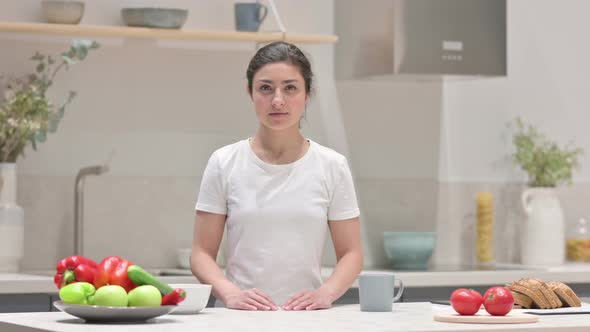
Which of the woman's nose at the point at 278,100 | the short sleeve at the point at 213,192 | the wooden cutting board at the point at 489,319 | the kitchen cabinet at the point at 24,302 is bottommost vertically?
the kitchen cabinet at the point at 24,302

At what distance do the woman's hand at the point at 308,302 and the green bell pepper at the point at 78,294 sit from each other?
1.94ft

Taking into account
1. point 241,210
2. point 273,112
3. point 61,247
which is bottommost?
point 61,247

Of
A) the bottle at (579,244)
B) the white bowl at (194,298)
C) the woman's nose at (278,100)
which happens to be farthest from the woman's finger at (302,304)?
the bottle at (579,244)

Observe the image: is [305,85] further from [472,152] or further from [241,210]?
[472,152]

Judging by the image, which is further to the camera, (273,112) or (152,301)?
(273,112)

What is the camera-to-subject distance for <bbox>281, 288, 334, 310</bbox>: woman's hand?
2740mm

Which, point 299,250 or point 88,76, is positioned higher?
point 88,76

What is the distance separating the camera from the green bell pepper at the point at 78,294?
2283 millimetres

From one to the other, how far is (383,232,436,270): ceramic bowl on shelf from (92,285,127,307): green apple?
252 centimetres

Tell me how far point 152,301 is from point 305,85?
3.41 feet

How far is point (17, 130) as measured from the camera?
4.13 metres

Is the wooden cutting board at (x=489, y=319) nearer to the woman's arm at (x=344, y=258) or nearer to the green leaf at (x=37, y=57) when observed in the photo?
the woman's arm at (x=344, y=258)

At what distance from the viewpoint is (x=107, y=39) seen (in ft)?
14.8

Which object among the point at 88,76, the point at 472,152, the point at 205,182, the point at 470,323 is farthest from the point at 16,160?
the point at 470,323
